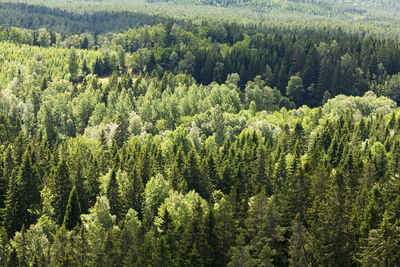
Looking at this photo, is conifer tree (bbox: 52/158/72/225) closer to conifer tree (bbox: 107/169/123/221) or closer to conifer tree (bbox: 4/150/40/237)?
conifer tree (bbox: 4/150/40/237)

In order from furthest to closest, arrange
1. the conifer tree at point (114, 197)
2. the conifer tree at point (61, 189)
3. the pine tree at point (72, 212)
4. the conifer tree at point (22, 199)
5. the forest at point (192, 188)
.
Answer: the conifer tree at point (61, 189)
the conifer tree at point (22, 199)
the conifer tree at point (114, 197)
the pine tree at point (72, 212)
the forest at point (192, 188)

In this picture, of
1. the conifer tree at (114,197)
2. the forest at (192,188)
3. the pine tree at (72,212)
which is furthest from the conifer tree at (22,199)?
the conifer tree at (114,197)

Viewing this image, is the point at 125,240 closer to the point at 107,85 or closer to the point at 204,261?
the point at 204,261

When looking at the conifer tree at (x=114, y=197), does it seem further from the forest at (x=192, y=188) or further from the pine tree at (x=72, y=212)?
the pine tree at (x=72, y=212)

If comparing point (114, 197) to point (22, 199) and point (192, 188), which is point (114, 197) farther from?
point (192, 188)

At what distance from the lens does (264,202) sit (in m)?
72.2

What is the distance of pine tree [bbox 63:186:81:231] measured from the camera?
312 ft

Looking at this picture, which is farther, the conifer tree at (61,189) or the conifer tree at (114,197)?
the conifer tree at (61,189)

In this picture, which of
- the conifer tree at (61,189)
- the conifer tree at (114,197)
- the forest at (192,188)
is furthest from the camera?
the conifer tree at (61,189)

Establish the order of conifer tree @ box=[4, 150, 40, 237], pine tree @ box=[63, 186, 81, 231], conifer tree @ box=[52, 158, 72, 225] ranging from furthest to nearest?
conifer tree @ box=[52, 158, 72, 225] < conifer tree @ box=[4, 150, 40, 237] < pine tree @ box=[63, 186, 81, 231]

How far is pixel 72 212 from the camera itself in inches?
3760

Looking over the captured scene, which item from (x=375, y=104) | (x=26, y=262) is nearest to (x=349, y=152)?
(x=26, y=262)

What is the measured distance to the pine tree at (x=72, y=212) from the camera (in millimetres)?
95000

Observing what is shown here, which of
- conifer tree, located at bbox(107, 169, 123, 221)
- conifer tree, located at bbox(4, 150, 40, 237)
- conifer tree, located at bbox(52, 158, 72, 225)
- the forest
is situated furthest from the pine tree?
conifer tree, located at bbox(4, 150, 40, 237)
